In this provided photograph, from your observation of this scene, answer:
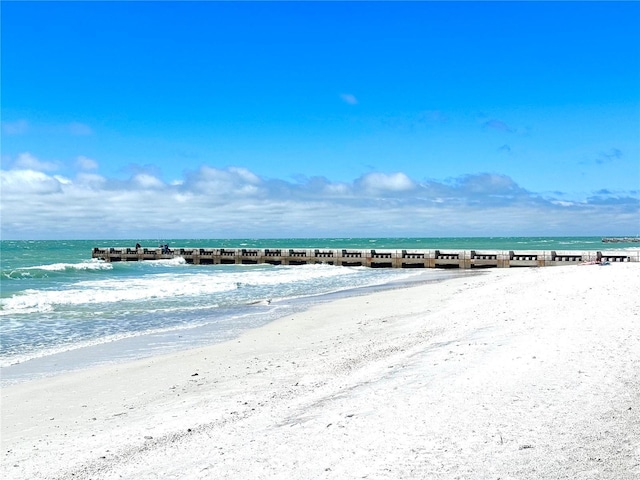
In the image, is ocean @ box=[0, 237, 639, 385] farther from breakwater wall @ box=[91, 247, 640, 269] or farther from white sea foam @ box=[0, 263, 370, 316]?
breakwater wall @ box=[91, 247, 640, 269]

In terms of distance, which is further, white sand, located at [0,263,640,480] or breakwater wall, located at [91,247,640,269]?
breakwater wall, located at [91,247,640,269]

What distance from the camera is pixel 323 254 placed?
61.3 m

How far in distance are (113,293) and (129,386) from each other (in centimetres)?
1928

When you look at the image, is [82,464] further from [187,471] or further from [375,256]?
[375,256]

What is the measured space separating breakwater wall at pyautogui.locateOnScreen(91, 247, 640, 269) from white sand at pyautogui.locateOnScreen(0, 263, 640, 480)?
3416cm

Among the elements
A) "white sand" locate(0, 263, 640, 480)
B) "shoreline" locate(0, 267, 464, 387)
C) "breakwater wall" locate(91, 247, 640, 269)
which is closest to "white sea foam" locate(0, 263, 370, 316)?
"shoreline" locate(0, 267, 464, 387)

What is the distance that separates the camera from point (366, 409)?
7.07 metres

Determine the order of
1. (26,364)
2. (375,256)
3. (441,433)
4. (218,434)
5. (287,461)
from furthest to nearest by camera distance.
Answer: (375,256) → (26,364) → (218,434) → (441,433) → (287,461)

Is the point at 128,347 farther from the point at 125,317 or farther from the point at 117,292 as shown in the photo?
the point at 117,292

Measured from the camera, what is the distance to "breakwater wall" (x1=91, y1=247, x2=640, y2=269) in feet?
153

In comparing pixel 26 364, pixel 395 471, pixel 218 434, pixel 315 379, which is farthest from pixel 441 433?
pixel 26 364

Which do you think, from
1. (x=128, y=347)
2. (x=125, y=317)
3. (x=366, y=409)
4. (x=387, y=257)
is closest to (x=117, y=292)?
(x=125, y=317)

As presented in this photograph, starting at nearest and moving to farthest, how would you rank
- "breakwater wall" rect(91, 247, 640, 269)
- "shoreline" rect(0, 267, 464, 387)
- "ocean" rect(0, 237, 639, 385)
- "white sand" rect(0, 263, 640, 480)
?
1. "white sand" rect(0, 263, 640, 480)
2. "shoreline" rect(0, 267, 464, 387)
3. "ocean" rect(0, 237, 639, 385)
4. "breakwater wall" rect(91, 247, 640, 269)

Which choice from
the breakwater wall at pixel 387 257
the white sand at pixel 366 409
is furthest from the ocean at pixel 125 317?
the breakwater wall at pixel 387 257
